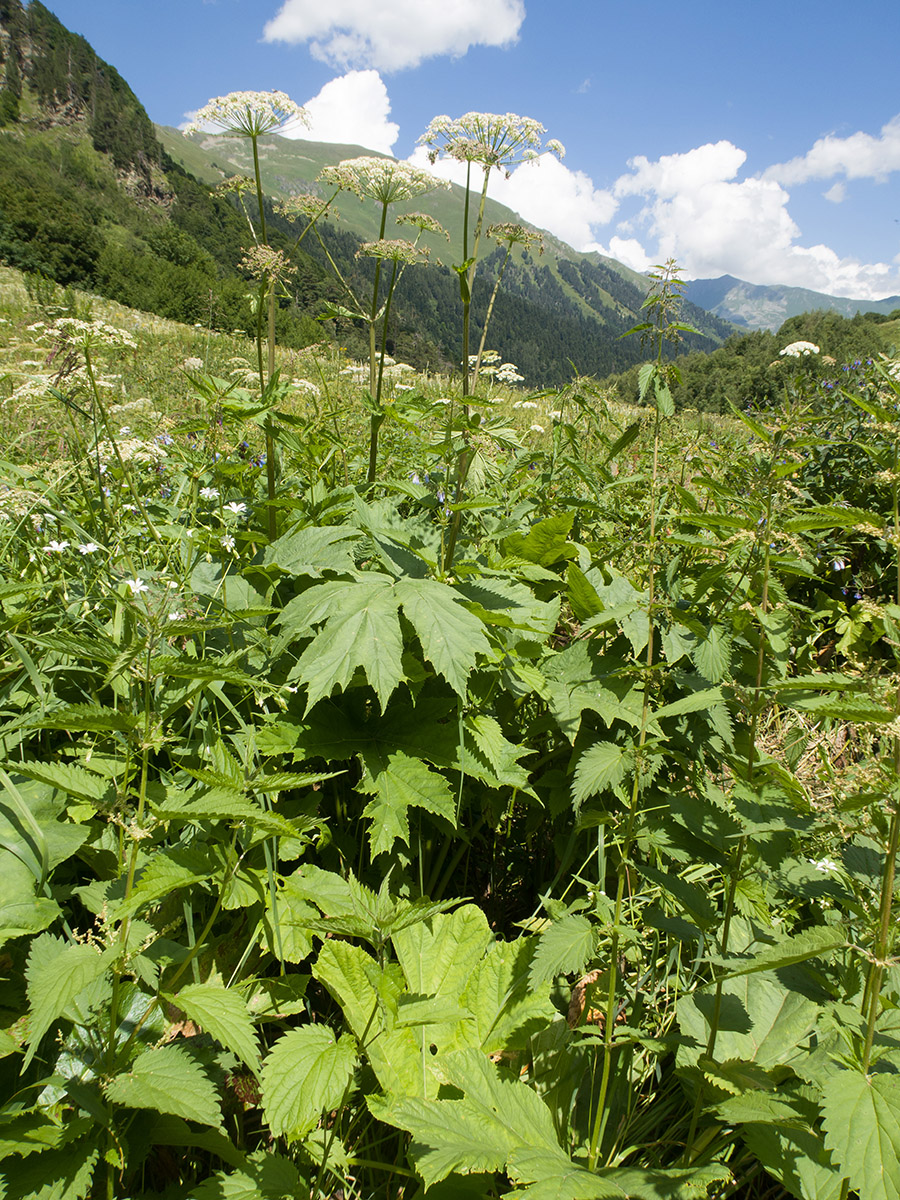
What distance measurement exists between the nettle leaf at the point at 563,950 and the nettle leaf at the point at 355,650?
69 cm

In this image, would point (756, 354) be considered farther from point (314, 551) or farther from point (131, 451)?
point (314, 551)

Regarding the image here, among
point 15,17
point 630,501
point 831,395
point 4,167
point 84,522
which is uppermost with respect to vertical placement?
point 15,17

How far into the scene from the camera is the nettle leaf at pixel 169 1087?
1166 millimetres

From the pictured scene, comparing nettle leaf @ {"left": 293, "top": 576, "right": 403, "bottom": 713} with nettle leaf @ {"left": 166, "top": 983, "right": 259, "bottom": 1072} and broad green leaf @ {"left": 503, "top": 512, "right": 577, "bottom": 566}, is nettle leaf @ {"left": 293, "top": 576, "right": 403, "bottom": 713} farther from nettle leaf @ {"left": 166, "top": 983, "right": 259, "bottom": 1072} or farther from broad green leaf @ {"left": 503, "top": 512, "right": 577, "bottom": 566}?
broad green leaf @ {"left": 503, "top": 512, "right": 577, "bottom": 566}

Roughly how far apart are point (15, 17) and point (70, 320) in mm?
182757

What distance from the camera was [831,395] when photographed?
19.9ft

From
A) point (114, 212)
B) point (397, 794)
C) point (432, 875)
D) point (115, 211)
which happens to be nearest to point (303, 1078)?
point (397, 794)

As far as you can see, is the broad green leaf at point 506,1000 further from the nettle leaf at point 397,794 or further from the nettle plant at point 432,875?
the nettle leaf at point 397,794

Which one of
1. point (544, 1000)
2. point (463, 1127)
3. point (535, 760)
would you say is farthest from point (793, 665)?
point (463, 1127)

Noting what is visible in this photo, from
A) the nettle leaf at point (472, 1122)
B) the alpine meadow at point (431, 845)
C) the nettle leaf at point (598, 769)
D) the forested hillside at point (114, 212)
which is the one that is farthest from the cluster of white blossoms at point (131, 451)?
the forested hillside at point (114, 212)

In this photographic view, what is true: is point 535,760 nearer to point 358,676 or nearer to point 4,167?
point 358,676

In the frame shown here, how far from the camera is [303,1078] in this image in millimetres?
1359

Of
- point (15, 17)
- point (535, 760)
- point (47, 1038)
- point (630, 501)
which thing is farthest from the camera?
point (15, 17)

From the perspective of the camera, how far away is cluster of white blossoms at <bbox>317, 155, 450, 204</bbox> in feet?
10.2
